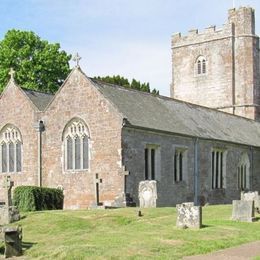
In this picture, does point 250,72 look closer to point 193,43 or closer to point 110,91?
point 193,43

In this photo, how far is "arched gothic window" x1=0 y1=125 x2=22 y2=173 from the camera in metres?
36.6

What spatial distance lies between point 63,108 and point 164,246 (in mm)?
19272

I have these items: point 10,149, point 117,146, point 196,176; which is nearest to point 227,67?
point 196,176

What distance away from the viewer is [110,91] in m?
34.5

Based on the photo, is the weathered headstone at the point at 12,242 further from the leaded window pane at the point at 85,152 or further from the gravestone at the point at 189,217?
the leaded window pane at the point at 85,152

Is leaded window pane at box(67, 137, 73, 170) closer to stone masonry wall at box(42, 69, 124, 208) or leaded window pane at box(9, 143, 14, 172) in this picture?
stone masonry wall at box(42, 69, 124, 208)

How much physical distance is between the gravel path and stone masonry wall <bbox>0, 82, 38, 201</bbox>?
20.6 m

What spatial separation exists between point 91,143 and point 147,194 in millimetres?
5072

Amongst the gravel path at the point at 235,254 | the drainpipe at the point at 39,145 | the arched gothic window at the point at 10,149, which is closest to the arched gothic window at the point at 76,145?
the drainpipe at the point at 39,145

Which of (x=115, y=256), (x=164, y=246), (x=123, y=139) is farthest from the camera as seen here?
(x=123, y=139)

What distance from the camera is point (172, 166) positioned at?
34.8m

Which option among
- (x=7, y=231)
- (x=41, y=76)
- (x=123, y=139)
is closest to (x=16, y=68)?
(x=41, y=76)

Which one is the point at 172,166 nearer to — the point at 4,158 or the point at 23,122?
the point at 23,122

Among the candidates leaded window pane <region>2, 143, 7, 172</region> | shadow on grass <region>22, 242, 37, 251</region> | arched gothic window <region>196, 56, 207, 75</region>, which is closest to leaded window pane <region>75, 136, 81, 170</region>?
leaded window pane <region>2, 143, 7, 172</region>
